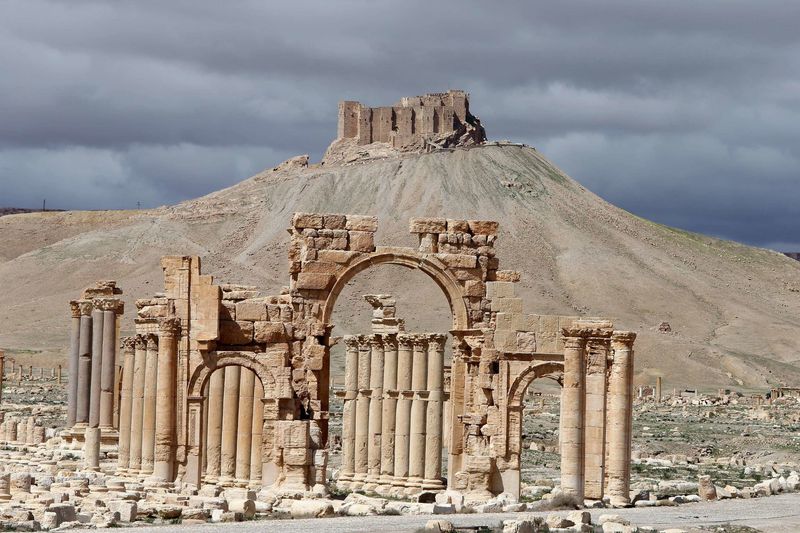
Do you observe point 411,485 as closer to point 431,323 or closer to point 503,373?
point 503,373

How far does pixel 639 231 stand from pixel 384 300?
12464 cm

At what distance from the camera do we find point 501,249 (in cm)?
14838

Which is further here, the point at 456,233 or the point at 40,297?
the point at 40,297

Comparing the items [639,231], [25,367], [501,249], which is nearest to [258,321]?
[25,367]

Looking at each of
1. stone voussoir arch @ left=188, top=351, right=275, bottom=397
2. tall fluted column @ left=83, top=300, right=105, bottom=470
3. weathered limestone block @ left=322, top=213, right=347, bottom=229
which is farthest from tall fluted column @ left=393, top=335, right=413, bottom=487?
tall fluted column @ left=83, top=300, right=105, bottom=470

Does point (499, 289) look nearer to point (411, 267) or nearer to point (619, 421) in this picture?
point (411, 267)

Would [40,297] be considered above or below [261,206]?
below

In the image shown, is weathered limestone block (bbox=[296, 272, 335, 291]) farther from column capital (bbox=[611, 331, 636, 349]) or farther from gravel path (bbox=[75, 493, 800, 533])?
→ gravel path (bbox=[75, 493, 800, 533])

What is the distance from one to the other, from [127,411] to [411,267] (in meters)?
7.90

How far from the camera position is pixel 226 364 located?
3672 centimetres

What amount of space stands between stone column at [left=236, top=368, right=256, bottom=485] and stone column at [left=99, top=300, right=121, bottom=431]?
26.7ft

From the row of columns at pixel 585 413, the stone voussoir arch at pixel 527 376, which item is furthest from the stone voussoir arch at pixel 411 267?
the row of columns at pixel 585 413

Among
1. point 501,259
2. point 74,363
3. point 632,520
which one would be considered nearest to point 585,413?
point 632,520

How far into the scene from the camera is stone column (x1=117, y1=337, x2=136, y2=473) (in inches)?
1538
